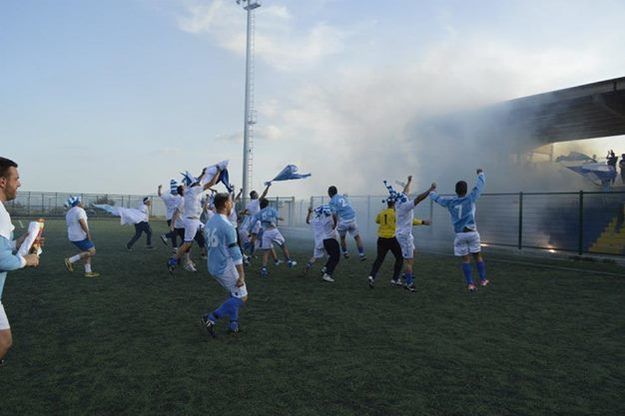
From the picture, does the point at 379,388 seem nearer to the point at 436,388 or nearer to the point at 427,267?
the point at 436,388

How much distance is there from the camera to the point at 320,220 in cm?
1101

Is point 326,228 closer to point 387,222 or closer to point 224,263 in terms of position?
point 387,222

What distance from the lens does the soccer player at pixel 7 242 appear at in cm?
321

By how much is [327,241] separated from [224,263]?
498 cm

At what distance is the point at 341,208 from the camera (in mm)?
12156

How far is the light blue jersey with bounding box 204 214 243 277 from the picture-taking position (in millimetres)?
A: 5434

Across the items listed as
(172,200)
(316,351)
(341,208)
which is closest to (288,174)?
(341,208)

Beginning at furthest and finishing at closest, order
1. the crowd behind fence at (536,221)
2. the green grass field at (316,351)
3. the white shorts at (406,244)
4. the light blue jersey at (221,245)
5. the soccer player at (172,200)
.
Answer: the crowd behind fence at (536,221), the soccer player at (172,200), the white shorts at (406,244), the light blue jersey at (221,245), the green grass field at (316,351)

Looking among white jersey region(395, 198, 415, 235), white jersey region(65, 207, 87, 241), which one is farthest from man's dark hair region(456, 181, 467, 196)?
white jersey region(65, 207, 87, 241)

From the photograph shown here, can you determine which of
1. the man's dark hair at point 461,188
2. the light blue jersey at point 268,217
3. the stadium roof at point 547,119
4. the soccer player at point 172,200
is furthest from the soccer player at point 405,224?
the stadium roof at point 547,119

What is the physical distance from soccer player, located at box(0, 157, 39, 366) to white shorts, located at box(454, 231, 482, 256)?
24.0 ft

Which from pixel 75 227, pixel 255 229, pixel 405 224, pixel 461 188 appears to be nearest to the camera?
pixel 461 188

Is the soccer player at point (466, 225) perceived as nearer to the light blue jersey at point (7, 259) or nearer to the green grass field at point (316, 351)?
the green grass field at point (316, 351)

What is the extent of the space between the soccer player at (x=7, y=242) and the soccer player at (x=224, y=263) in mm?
2274
